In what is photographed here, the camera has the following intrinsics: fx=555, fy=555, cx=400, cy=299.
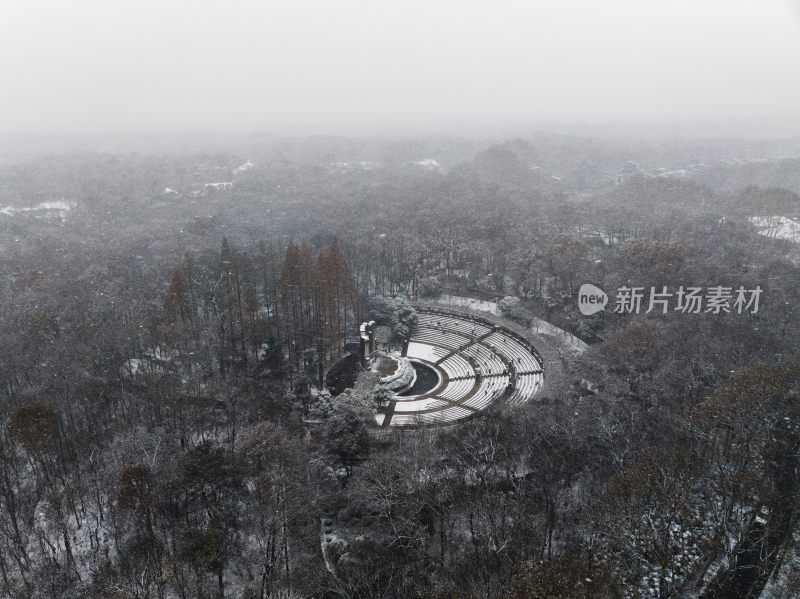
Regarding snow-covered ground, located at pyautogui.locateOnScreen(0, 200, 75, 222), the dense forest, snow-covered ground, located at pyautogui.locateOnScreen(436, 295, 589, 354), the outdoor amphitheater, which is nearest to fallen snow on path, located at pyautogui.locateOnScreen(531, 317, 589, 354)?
snow-covered ground, located at pyautogui.locateOnScreen(436, 295, 589, 354)

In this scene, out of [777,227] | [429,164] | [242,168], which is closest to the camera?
[777,227]

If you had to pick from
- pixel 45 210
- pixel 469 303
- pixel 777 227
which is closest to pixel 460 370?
pixel 469 303

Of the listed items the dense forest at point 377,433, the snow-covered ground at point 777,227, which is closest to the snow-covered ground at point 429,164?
the dense forest at point 377,433

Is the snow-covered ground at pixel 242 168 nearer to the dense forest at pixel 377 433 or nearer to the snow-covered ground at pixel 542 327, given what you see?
the dense forest at pixel 377 433

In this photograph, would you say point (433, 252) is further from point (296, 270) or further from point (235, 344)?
point (235, 344)

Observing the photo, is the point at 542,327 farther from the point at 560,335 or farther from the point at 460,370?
the point at 460,370

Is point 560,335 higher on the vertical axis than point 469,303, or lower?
lower

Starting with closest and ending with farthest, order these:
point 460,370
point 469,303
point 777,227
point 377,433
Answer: point 377,433
point 460,370
point 469,303
point 777,227
